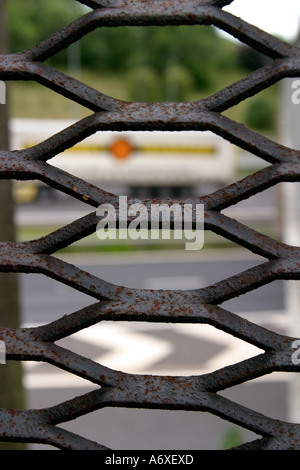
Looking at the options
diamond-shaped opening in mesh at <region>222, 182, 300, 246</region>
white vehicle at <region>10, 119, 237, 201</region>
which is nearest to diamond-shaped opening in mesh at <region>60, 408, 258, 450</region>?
diamond-shaped opening in mesh at <region>222, 182, 300, 246</region>

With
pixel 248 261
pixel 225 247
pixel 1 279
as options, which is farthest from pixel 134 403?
pixel 225 247

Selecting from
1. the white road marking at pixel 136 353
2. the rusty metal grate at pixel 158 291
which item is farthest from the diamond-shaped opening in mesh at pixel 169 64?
the rusty metal grate at pixel 158 291

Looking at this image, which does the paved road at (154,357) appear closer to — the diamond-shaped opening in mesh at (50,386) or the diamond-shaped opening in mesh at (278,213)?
the diamond-shaped opening in mesh at (50,386)

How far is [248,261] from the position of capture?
1438cm

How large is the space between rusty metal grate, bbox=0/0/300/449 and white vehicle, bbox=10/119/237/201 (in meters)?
15.6

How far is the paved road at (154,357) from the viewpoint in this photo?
5562 millimetres

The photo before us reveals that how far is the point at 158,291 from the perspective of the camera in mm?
1025

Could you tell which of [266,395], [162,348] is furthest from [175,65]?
[266,395]

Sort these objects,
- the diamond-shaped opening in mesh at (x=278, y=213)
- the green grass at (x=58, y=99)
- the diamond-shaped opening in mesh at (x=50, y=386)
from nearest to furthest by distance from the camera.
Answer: the diamond-shaped opening in mesh at (x=50, y=386)
the diamond-shaped opening in mesh at (x=278, y=213)
the green grass at (x=58, y=99)

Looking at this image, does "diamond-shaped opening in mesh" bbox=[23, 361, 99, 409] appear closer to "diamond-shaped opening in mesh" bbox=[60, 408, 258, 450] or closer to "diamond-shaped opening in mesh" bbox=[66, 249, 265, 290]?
"diamond-shaped opening in mesh" bbox=[60, 408, 258, 450]

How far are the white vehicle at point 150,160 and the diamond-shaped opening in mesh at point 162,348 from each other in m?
8.93

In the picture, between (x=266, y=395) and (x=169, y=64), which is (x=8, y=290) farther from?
(x=169, y=64)

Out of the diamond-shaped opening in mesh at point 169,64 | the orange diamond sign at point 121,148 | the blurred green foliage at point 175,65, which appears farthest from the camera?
the diamond-shaped opening in mesh at point 169,64

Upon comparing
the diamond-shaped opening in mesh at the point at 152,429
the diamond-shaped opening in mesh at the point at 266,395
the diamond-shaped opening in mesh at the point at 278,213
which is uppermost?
the diamond-shaped opening in mesh at the point at 278,213
